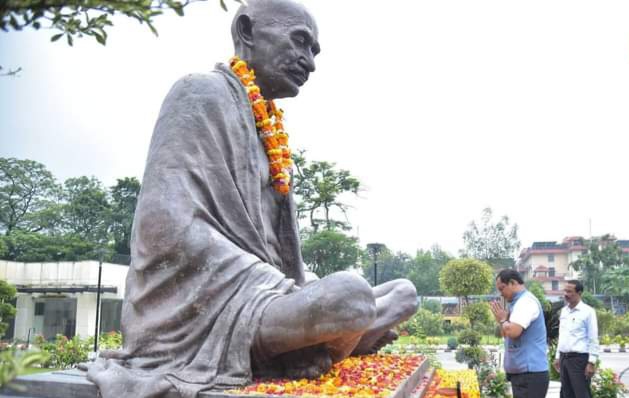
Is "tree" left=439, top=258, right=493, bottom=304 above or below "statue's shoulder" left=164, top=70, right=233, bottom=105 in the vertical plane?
below

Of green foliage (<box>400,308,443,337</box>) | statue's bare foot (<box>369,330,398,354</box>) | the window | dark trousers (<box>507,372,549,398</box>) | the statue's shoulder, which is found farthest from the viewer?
green foliage (<box>400,308,443,337</box>)

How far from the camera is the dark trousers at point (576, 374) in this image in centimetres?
627

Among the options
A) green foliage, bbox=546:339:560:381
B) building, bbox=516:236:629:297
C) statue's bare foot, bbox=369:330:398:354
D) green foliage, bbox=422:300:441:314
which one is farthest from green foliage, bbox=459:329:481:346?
building, bbox=516:236:629:297

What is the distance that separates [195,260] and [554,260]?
228ft

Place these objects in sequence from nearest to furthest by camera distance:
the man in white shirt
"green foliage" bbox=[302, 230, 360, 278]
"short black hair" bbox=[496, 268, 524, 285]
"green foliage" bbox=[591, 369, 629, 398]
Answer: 1. "short black hair" bbox=[496, 268, 524, 285]
2. the man in white shirt
3. "green foliage" bbox=[591, 369, 629, 398]
4. "green foliage" bbox=[302, 230, 360, 278]

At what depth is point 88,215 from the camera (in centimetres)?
3750

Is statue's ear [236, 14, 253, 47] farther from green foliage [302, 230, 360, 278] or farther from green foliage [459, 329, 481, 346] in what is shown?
green foliage [302, 230, 360, 278]

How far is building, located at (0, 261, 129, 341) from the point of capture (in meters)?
22.0

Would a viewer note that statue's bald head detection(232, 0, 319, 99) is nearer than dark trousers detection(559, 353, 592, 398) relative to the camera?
Yes

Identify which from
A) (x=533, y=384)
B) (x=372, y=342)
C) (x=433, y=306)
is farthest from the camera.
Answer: (x=433, y=306)

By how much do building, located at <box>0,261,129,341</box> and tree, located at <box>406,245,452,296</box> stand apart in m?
38.2

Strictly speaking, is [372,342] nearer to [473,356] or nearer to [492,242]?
[473,356]

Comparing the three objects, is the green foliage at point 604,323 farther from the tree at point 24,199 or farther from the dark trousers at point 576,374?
the tree at point 24,199

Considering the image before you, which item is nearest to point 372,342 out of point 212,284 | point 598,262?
point 212,284
